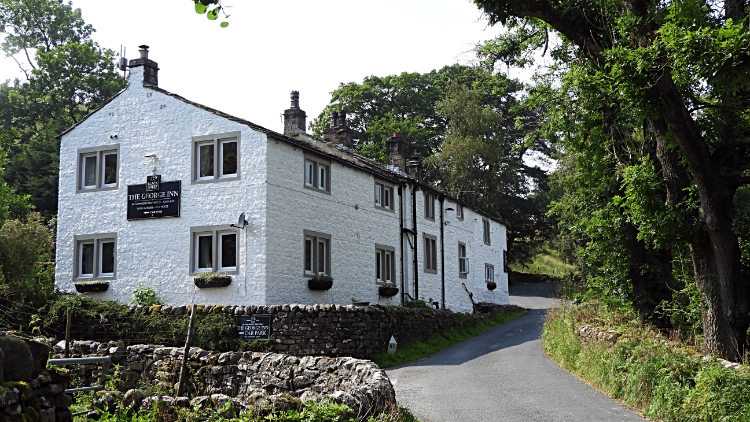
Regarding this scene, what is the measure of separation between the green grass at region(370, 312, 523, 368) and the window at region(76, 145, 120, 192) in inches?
459

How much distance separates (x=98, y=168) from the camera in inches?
1017

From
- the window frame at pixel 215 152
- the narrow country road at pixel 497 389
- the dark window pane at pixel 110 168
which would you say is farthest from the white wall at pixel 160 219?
the narrow country road at pixel 497 389

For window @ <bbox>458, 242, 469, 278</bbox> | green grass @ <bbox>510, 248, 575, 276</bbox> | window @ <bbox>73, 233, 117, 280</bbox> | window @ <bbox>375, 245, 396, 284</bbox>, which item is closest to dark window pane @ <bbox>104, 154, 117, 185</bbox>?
window @ <bbox>73, 233, 117, 280</bbox>

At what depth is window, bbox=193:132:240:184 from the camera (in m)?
23.9

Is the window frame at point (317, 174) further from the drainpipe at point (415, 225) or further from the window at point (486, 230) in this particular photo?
the window at point (486, 230)

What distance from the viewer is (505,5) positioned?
47.7 feet

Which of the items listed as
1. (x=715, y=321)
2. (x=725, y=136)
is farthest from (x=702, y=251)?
(x=725, y=136)

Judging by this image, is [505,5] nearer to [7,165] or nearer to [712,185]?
[712,185]

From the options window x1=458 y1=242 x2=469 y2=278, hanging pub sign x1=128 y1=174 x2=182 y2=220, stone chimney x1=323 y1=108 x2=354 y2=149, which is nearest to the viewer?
hanging pub sign x1=128 y1=174 x2=182 y2=220

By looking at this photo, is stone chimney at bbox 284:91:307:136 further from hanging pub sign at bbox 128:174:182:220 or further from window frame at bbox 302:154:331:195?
hanging pub sign at bbox 128:174:182:220

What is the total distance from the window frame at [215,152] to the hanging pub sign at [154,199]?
0.74 metres

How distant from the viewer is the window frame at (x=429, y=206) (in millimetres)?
33156

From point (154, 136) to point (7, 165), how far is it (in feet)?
73.7

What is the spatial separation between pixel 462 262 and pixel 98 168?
19.3 metres
